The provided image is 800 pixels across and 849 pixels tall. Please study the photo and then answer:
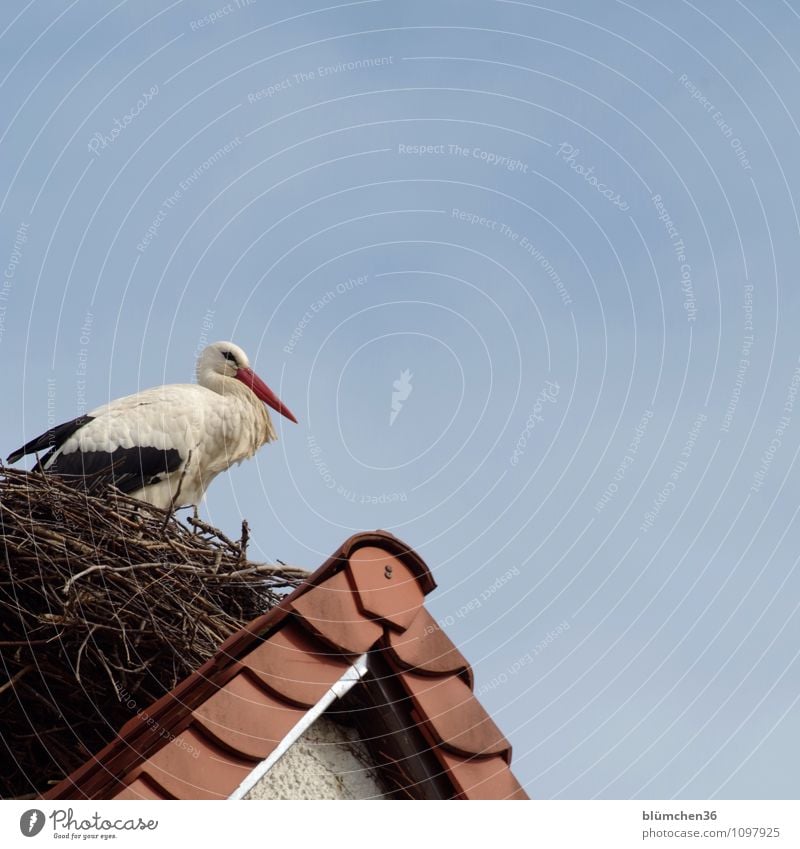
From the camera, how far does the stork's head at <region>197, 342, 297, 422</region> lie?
9312 millimetres

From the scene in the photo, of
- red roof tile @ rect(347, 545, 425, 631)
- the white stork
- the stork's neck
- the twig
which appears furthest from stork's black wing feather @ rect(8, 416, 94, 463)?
red roof tile @ rect(347, 545, 425, 631)

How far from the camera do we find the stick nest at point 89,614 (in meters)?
4.84

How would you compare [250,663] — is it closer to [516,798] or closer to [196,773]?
[196,773]

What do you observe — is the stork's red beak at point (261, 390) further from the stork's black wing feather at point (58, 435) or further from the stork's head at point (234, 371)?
the stork's black wing feather at point (58, 435)

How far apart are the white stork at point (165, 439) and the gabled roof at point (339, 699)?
154 inches

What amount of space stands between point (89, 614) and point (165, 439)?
10.3 ft

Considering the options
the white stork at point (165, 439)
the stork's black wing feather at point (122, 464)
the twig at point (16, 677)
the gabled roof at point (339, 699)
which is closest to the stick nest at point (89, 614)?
the twig at point (16, 677)

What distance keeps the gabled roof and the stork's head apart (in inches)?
220

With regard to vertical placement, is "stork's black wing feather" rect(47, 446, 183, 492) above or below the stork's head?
below

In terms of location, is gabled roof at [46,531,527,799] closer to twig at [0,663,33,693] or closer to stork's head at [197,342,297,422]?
twig at [0,663,33,693]
